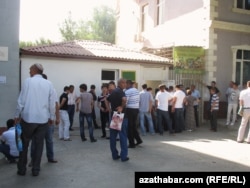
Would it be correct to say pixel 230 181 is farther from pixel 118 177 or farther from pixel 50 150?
pixel 50 150

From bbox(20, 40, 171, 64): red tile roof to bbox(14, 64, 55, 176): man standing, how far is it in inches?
264

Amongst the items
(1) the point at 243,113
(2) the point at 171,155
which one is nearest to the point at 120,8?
(1) the point at 243,113

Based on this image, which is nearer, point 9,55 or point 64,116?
point 9,55

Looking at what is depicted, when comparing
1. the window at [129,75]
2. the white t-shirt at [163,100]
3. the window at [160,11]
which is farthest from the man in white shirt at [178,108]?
the window at [160,11]

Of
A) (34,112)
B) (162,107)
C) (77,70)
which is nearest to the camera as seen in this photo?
(34,112)

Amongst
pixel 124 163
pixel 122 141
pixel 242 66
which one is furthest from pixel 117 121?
pixel 242 66

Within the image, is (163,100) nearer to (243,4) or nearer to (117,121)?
(117,121)

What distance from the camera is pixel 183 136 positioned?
1122 centimetres

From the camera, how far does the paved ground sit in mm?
5538

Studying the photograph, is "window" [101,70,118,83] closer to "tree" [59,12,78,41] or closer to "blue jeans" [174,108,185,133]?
"blue jeans" [174,108,185,133]

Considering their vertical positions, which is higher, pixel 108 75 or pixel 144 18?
pixel 144 18

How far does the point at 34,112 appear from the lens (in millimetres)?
5641

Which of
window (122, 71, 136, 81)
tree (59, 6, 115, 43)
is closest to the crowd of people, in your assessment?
window (122, 71, 136, 81)

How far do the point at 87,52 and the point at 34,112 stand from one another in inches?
331
